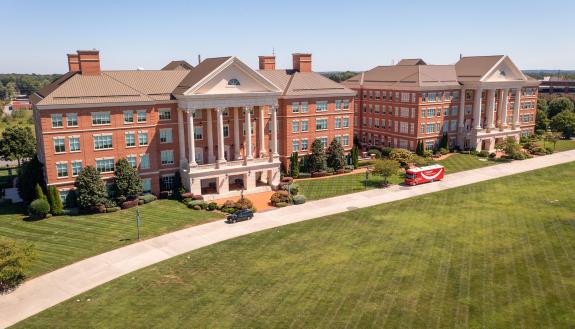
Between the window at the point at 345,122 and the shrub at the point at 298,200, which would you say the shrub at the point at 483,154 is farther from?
the shrub at the point at 298,200

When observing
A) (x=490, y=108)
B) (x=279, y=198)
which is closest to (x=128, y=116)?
(x=279, y=198)

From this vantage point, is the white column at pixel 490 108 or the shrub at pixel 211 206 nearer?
the shrub at pixel 211 206

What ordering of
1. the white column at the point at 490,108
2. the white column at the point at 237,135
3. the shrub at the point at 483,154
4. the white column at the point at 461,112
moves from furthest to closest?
the white column at the point at 490,108, the white column at the point at 461,112, the shrub at the point at 483,154, the white column at the point at 237,135

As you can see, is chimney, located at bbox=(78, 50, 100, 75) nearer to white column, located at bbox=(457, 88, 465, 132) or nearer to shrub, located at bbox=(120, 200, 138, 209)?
Result: shrub, located at bbox=(120, 200, 138, 209)

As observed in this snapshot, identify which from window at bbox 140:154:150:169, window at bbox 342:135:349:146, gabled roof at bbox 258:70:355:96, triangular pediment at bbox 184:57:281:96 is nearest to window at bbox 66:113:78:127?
window at bbox 140:154:150:169

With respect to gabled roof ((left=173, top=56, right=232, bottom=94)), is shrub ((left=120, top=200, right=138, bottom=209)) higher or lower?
lower

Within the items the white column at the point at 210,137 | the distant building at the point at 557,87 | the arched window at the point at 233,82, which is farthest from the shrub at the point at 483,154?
the distant building at the point at 557,87

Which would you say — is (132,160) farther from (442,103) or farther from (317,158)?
(442,103)
